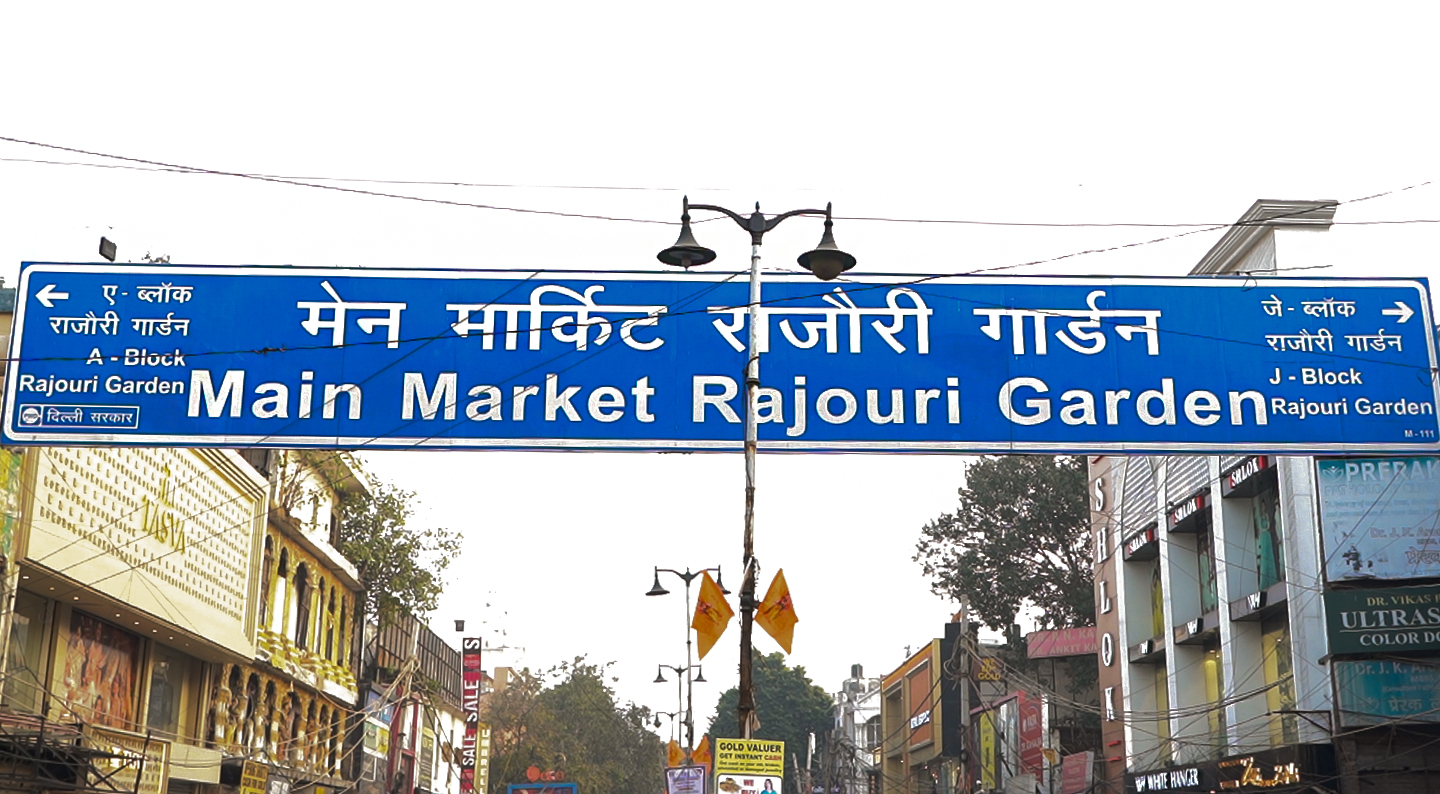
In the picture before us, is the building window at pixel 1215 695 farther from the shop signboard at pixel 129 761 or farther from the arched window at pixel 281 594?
the arched window at pixel 281 594

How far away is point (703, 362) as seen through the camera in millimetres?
12477

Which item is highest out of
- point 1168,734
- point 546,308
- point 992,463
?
point 992,463

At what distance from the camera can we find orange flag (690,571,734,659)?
45.4 ft

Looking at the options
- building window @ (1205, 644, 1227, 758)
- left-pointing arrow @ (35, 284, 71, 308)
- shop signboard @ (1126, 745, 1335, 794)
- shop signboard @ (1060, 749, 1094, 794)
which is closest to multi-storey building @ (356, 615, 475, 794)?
shop signboard @ (1060, 749, 1094, 794)

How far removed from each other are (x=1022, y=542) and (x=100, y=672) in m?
41.1

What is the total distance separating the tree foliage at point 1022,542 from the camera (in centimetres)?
5834

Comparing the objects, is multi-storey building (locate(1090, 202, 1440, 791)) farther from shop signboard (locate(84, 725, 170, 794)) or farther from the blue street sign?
shop signboard (locate(84, 725, 170, 794))

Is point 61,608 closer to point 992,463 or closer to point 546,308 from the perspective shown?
point 546,308

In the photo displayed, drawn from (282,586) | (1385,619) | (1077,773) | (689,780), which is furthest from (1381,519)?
(282,586)

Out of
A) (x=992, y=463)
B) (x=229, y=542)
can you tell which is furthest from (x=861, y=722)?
(x=229, y=542)

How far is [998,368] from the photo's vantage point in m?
12.5

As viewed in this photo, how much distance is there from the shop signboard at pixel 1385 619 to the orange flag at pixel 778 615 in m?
13.6

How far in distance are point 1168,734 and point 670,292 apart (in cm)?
2521

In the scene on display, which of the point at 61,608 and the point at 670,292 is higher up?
the point at 670,292
